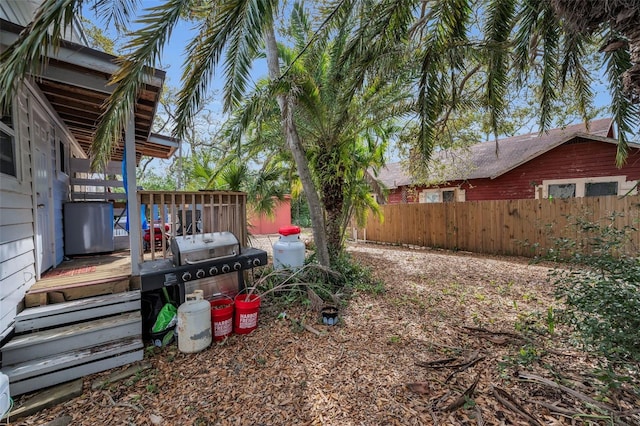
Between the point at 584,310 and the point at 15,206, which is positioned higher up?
the point at 15,206

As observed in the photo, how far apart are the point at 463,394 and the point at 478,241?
740 centimetres

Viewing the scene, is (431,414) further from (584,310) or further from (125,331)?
(125,331)

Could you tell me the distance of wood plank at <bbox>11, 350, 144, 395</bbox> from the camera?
226cm

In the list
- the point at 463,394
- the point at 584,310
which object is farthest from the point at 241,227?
the point at 584,310

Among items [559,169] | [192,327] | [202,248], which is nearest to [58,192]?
[202,248]

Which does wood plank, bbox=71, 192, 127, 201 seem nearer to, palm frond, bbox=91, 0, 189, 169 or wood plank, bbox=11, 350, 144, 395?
palm frond, bbox=91, 0, 189, 169

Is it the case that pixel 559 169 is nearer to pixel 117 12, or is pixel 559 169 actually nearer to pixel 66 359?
pixel 117 12

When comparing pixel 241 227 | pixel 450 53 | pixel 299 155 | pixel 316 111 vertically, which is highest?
pixel 450 53

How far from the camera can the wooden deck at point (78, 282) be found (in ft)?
9.20

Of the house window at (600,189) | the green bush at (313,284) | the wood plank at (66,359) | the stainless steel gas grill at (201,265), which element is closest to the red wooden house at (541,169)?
the house window at (600,189)

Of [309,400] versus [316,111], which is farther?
[316,111]

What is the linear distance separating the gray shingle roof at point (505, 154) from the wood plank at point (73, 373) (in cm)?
908

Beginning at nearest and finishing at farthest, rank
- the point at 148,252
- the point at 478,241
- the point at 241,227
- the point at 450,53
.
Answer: the point at 450,53
the point at 241,227
the point at 148,252
the point at 478,241

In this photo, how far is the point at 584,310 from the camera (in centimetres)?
235
